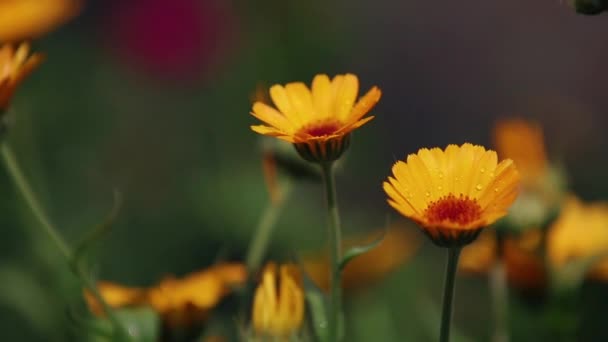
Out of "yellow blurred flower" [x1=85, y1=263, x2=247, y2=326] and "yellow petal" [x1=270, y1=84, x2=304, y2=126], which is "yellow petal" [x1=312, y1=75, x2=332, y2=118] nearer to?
"yellow petal" [x1=270, y1=84, x2=304, y2=126]

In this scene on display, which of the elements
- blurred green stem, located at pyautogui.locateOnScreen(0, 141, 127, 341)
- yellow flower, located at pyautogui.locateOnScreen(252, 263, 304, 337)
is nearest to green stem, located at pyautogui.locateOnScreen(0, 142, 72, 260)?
blurred green stem, located at pyautogui.locateOnScreen(0, 141, 127, 341)

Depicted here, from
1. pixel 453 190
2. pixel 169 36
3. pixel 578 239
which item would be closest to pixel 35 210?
pixel 453 190

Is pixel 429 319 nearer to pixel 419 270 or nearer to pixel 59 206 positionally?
pixel 419 270

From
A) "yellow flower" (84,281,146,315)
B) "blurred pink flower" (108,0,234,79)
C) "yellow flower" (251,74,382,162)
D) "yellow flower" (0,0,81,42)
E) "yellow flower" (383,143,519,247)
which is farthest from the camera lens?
"blurred pink flower" (108,0,234,79)

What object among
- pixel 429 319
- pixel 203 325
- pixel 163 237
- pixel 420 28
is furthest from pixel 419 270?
pixel 420 28

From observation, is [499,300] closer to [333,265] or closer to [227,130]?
[333,265]

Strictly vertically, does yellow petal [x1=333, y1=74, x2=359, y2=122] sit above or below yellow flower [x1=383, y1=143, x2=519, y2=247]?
above

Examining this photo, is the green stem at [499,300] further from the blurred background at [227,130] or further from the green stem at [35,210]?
the green stem at [35,210]
